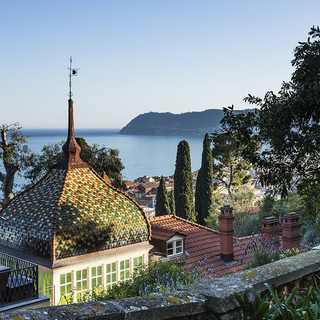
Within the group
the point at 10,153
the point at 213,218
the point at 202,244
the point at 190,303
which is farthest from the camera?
the point at 213,218

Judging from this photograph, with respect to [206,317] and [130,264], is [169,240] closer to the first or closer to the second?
[130,264]

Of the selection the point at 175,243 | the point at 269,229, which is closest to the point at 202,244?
the point at 175,243

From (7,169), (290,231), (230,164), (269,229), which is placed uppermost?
(7,169)

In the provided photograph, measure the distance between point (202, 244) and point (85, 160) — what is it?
14.5 meters

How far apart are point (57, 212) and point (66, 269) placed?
6.00 ft

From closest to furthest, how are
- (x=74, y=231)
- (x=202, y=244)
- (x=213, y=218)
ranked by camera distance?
(x=74, y=231) → (x=202, y=244) → (x=213, y=218)

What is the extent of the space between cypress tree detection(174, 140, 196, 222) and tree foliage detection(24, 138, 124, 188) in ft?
26.3

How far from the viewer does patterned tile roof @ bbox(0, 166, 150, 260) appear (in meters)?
13.3

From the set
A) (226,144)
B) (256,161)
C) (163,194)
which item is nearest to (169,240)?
(256,161)

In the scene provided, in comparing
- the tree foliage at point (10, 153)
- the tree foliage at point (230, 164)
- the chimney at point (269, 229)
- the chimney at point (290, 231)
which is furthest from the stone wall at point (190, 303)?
the tree foliage at point (230, 164)

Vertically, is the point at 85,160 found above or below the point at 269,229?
above

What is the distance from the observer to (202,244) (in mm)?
19094

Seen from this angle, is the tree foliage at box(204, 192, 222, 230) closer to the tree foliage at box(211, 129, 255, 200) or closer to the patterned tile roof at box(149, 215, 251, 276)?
the tree foliage at box(211, 129, 255, 200)

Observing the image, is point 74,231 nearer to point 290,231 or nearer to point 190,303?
point 290,231
